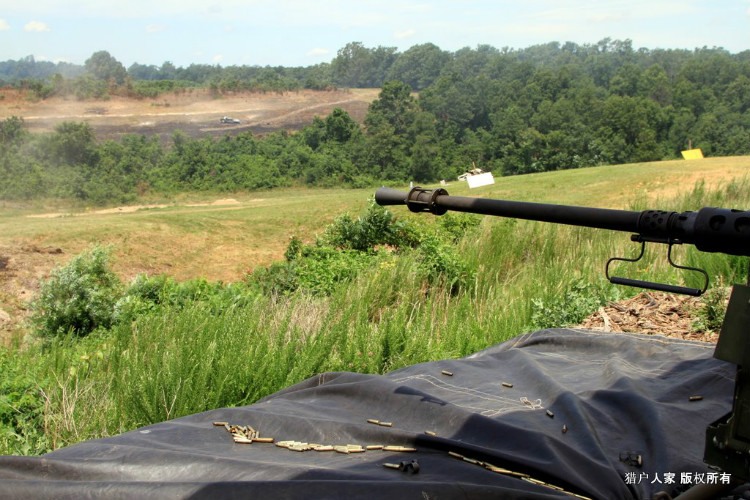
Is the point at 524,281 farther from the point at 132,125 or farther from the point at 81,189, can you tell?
the point at 132,125

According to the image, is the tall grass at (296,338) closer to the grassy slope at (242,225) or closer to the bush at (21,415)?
the bush at (21,415)

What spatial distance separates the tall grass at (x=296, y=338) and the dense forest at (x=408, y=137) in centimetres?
2243

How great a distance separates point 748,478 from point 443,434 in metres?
1.15

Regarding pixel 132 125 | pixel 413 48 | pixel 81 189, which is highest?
pixel 413 48

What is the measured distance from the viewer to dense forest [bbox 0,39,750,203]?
30453 millimetres

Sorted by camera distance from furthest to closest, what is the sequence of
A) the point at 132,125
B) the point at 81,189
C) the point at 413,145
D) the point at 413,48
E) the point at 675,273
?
the point at 413,48, the point at 132,125, the point at 413,145, the point at 81,189, the point at 675,273

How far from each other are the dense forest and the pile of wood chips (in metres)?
24.7

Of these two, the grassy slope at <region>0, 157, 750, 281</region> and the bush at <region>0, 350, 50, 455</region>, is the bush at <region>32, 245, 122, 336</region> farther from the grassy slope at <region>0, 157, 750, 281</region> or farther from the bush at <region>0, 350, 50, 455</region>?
the grassy slope at <region>0, 157, 750, 281</region>

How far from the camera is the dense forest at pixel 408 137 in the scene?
3045 centimetres

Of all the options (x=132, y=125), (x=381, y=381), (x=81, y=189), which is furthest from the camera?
(x=132, y=125)

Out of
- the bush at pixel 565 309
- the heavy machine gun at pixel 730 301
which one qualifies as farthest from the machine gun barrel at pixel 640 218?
the bush at pixel 565 309

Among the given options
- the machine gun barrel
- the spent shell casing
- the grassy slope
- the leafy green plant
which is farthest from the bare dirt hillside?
the spent shell casing

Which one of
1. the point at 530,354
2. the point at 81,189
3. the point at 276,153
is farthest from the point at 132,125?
the point at 530,354

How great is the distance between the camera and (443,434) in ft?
8.96
